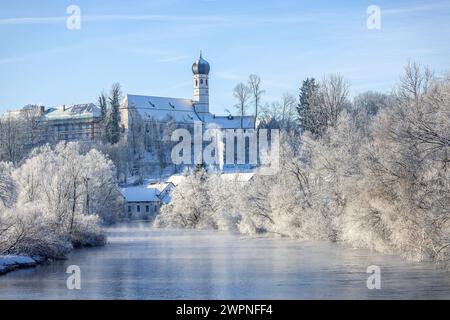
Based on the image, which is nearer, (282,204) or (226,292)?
(226,292)

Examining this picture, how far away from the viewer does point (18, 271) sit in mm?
28469

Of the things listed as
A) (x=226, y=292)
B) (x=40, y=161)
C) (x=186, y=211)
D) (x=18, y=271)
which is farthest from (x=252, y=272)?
(x=186, y=211)

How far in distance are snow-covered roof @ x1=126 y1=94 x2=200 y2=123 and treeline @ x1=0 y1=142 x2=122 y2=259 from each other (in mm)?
45321

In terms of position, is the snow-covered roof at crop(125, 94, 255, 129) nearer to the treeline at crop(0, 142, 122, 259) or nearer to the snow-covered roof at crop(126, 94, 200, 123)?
the snow-covered roof at crop(126, 94, 200, 123)

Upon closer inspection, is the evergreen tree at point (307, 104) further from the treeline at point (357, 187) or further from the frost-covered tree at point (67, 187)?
the frost-covered tree at point (67, 187)

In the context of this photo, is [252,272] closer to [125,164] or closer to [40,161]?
[40,161]

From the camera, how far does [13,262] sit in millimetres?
29203

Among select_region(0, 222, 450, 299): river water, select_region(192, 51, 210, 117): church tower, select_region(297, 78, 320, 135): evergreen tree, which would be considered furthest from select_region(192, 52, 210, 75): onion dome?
select_region(0, 222, 450, 299): river water

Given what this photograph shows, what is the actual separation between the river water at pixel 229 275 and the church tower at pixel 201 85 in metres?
78.5

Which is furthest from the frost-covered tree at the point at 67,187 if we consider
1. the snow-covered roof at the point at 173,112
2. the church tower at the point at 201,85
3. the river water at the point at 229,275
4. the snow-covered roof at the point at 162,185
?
the church tower at the point at 201,85

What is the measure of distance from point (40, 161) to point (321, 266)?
2749 cm

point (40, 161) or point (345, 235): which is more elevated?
point (40, 161)

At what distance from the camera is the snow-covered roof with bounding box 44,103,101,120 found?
103250mm
